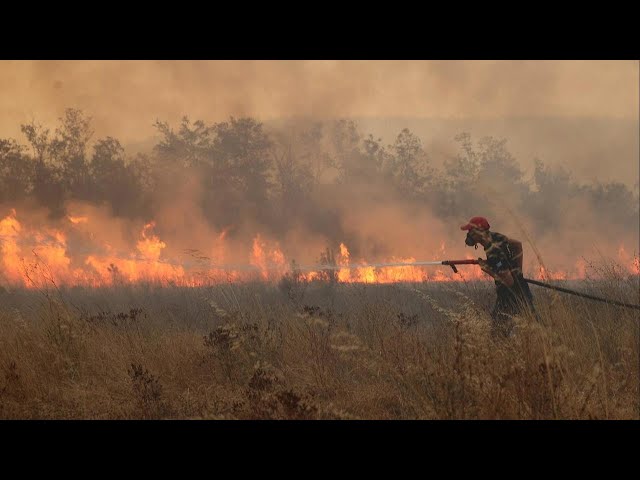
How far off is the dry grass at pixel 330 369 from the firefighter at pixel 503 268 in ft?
1.25

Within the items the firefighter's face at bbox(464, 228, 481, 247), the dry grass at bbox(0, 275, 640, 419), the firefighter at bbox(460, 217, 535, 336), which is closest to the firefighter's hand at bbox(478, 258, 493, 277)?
the firefighter at bbox(460, 217, 535, 336)

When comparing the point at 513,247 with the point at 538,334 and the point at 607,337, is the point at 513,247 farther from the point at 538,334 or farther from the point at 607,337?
the point at 538,334

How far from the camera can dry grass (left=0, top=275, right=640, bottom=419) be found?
5.03 metres

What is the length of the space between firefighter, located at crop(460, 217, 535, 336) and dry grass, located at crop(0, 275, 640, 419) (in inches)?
15.0

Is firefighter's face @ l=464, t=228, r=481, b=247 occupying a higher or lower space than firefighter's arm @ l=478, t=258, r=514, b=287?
higher

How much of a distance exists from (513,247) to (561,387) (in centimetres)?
277

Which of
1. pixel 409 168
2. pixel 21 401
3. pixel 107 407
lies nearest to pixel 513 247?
pixel 107 407

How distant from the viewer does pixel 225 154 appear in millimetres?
29609

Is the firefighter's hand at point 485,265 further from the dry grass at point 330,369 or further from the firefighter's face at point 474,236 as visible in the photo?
the dry grass at point 330,369

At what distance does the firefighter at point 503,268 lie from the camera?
24.0 ft

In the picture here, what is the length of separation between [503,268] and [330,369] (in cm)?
266

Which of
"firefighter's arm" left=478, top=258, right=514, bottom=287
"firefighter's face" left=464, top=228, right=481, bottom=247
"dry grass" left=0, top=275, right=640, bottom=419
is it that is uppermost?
"firefighter's face" left=464, top=228, right=481, bottom=247

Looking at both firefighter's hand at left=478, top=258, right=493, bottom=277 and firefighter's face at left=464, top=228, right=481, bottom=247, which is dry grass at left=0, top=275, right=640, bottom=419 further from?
firefighter's face at left=464, top=228, right=481, bottom=247
